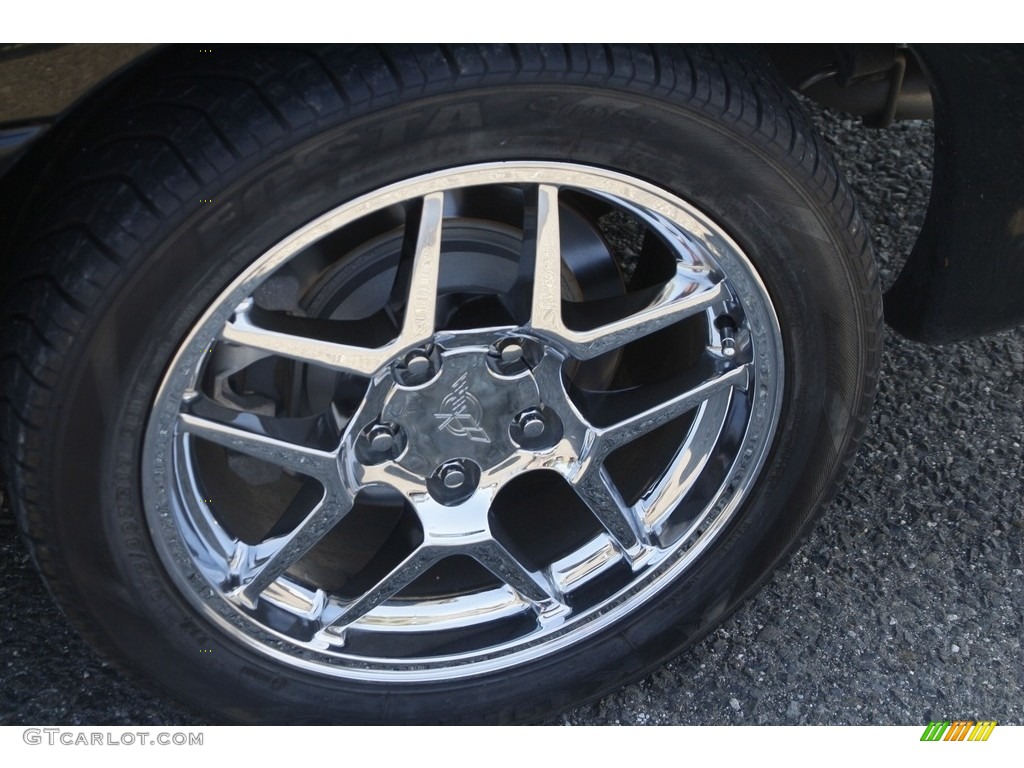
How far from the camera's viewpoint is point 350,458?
1.52 meters

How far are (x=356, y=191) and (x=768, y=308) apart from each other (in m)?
0.61

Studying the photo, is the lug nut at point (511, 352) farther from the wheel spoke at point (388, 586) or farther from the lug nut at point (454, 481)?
the wheel spoke at point (388, 586)

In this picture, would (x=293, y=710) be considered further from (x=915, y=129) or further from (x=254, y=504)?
(x=915, y=129)

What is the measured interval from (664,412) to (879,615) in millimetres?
689

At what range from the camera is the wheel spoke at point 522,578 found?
5.51ft

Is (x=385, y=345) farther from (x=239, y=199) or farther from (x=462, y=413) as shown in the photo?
(x=239, y=199)

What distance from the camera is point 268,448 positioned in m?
1.46

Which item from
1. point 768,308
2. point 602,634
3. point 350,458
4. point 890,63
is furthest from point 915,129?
point 350,458

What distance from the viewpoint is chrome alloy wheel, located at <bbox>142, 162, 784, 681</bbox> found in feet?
4.60

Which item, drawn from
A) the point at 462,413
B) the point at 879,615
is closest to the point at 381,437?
the point at 462,413

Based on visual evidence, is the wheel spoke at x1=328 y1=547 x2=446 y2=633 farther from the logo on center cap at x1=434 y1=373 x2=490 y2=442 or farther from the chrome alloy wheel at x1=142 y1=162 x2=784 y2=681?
the logo on center cap at x1=434 y1=373 x2=490 y2=442
